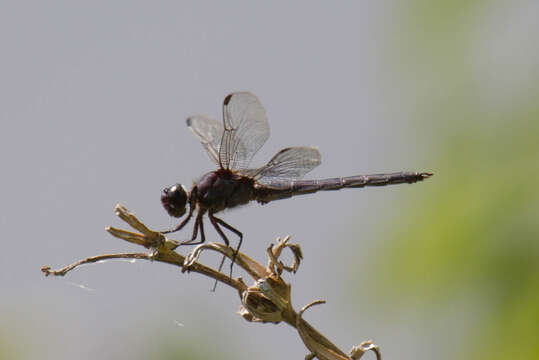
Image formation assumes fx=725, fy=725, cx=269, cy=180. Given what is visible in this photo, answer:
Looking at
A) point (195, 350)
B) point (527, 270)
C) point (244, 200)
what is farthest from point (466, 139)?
point (195, 350)

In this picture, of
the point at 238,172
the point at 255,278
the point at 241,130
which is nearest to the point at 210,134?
the point at 241,130

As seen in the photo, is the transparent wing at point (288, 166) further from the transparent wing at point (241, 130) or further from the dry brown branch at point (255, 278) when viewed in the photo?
the dry brown branch at point (255, 278)

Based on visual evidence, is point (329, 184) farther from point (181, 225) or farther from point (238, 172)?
point (181, 225)

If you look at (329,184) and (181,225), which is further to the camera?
(329,184)

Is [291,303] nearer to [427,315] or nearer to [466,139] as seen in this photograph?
[427,315]

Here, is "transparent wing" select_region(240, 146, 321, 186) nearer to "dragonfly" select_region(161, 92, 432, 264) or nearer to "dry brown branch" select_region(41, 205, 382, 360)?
"dragonfly" select_region(161, 92, 432, 264)

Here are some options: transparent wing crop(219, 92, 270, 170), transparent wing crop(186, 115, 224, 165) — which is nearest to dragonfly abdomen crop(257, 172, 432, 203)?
transparent wing crop(219, 92, 270, 170)
